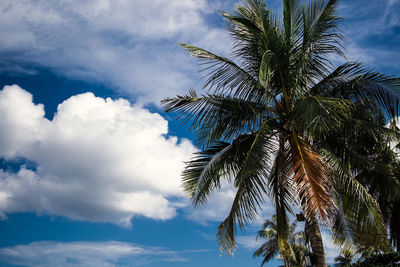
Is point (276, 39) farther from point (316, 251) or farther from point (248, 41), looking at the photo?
point (316, 251)

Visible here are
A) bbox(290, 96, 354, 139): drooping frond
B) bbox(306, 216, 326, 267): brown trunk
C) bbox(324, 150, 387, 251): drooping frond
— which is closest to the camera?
bbox(290, 96, 354, 139): drooping frond

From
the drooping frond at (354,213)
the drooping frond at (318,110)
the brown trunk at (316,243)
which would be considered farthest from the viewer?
the brown trunk at (316,243)

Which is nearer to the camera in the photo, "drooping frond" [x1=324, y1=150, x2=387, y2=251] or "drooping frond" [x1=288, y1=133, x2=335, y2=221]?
"drooping frond" [x1=288, y1=133, x2=335, y2=221]

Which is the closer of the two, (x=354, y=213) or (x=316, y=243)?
Answer: (x=316, y=243)

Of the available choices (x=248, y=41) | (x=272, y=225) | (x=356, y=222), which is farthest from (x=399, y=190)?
(x=272, y=225)

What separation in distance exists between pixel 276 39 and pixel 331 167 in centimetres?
356

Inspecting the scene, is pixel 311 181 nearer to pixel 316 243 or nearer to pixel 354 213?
pixel 316 243

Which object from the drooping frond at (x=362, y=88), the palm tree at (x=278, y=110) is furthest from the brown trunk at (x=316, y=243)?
the drooping frond at (x=362, y=88)

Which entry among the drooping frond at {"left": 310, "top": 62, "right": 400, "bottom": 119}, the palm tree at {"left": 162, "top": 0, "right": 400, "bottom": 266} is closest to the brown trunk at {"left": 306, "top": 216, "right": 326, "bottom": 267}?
the palm tree at {"left": 162, "top": 0, "right": 400, "bottom": 266}

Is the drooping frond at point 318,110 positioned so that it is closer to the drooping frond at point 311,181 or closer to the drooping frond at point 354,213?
the drooping frond at point 311,181

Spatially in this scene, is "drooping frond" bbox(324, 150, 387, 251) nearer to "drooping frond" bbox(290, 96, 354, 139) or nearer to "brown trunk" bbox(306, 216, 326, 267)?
"brown trunk" bbox(306, 216, 326, 267)

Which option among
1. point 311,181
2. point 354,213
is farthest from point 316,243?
point 311,181

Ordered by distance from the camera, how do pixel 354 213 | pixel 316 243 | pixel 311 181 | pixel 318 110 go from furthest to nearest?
pixel 354 213
pixel 316 243
pixel 311 181
pixel 318 110

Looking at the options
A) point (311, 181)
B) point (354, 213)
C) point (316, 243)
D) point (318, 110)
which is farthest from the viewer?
point (354, 213)
